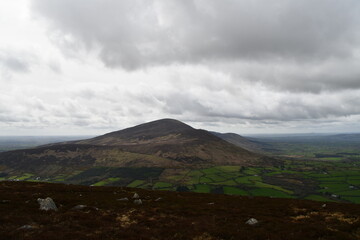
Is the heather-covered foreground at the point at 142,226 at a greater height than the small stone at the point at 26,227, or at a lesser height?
lesser

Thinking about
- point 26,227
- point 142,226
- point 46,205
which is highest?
point 26,227

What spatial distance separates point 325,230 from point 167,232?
16.1 m

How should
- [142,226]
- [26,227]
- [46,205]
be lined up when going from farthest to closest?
1. [46,205]
2. [142,226]
3. [26,227]

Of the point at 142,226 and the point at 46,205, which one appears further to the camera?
the point at 46,205

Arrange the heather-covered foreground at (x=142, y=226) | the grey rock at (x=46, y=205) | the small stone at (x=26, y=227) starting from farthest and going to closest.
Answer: the grey rock at (x=46, y=205)
the small stone at (x=26, y=227)
the heather-covered foreground at (x=142, y=226)

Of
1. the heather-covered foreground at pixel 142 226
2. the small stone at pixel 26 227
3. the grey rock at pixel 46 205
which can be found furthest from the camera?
the grey rock at pixel 46 205

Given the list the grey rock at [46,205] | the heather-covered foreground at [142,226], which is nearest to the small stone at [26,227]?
the heather-covered foreground at [142,226]

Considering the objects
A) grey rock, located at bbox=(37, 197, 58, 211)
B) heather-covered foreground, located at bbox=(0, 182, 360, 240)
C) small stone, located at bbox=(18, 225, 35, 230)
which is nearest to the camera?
heather-covered foreground, located at bbox=(0, 182, 360, 240)

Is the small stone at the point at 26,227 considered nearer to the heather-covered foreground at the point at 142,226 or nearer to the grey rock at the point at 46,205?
the heather-covered foreground at the point at 142,226

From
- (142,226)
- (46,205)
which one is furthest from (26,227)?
(142,226)

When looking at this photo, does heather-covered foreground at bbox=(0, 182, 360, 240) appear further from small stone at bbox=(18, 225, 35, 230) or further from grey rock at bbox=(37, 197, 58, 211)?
grey rock at bbox=(37, 197, 58, 211)

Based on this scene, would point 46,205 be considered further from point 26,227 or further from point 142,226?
point 142,226

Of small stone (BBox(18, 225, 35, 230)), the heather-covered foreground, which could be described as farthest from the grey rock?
small stone (BBox(18, 225, 35, 230))

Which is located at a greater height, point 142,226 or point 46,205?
point 46,205
